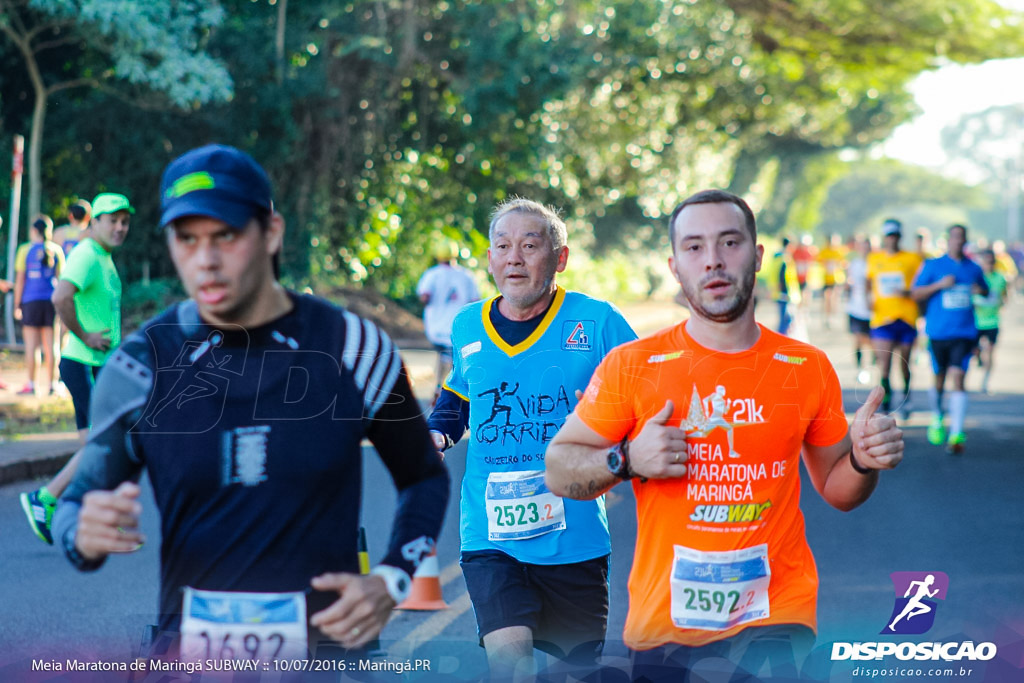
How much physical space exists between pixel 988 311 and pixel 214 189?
1279 centimetres

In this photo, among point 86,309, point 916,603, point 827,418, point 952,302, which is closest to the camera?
point 827,418

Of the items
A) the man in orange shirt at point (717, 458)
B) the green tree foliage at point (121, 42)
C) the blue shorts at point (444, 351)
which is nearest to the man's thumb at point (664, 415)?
the man in orange shirt at point (717, 458)

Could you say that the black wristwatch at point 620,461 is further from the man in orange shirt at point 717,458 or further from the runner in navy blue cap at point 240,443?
the runner in navy blue cap at point 240,443

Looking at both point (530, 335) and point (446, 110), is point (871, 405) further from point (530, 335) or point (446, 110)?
point (446, 110)

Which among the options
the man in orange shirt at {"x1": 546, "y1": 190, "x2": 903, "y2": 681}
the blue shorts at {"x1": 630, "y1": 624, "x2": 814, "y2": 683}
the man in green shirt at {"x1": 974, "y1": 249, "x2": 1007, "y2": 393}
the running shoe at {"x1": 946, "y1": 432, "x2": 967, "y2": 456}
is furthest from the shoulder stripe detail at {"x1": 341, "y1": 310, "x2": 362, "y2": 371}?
the man in green shirt at {"x1": 974, "y1": 249, "x2": 1007, "y2": 393}

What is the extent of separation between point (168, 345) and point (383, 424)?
453mm

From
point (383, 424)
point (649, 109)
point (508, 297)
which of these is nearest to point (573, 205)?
point (649, 109)

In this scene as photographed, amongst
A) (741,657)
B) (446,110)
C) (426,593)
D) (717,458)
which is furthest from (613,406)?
(446,110)

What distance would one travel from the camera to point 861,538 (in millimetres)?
7555

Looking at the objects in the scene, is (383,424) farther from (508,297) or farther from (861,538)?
(861,538)

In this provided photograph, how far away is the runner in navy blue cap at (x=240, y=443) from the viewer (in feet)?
7.90

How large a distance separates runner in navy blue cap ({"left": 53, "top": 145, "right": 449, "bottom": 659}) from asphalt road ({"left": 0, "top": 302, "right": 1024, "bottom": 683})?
19.4 inches

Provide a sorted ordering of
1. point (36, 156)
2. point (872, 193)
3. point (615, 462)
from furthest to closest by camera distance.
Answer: point (872, 193) → point (36, 156) → point (615, 462)

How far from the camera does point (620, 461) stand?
3.01 m
